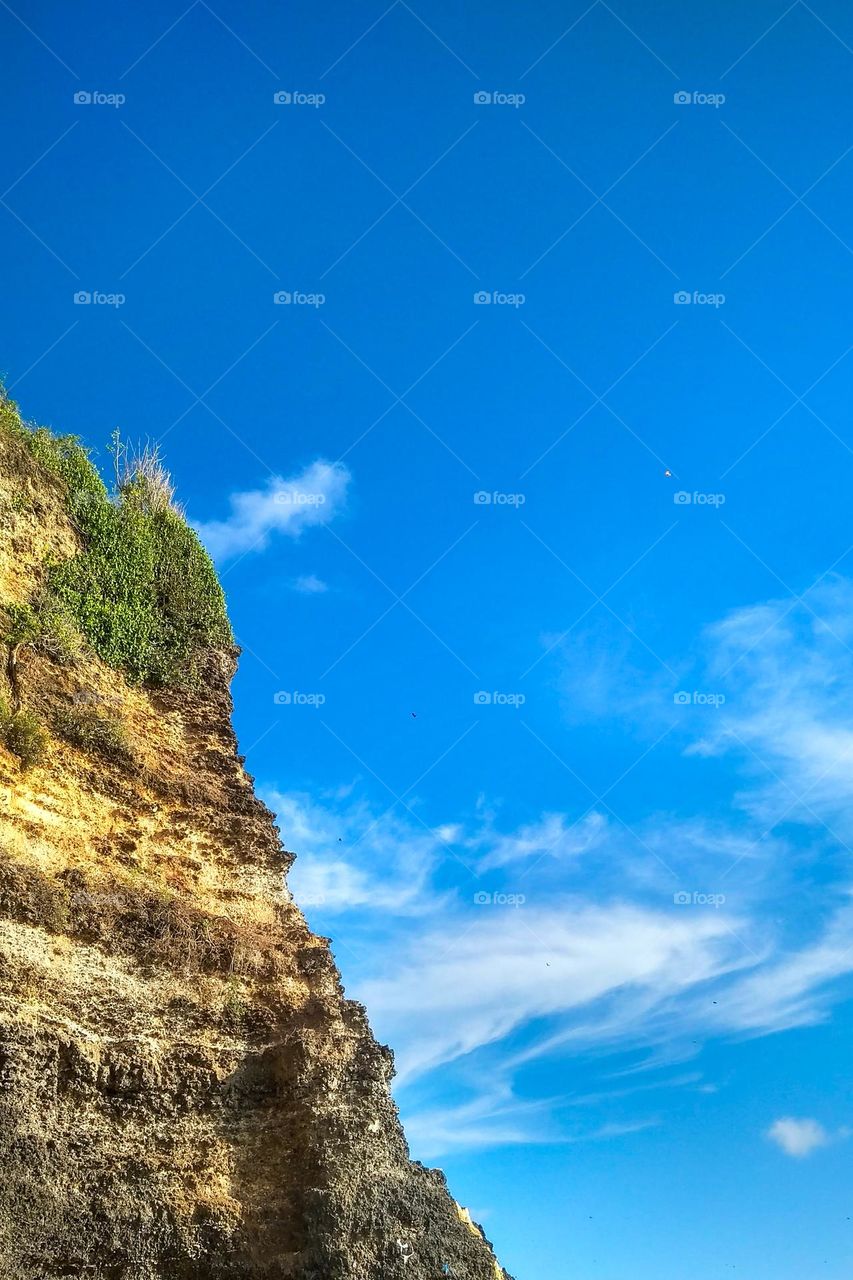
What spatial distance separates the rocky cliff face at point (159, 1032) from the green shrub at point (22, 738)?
0.29 ft

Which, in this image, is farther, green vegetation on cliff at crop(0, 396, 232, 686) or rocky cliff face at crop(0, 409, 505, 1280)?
green vegetation on cliff at crop(0, 396, 232, 686)

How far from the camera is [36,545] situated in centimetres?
1434

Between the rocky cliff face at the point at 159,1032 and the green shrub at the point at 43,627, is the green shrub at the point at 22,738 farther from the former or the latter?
the green shrub at the point at 43,627

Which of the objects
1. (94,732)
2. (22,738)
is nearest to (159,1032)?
(22,738)

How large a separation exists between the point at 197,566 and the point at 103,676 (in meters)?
3.08

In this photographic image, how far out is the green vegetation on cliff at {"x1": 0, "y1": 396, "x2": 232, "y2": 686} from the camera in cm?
1442

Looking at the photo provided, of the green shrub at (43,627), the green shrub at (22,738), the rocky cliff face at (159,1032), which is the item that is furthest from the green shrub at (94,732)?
the green shrub at (43,627)

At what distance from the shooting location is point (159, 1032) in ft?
37.3

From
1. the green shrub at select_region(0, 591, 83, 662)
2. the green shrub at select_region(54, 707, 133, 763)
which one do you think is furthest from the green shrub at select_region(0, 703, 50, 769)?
the green shrub at select_region(0, 591, 83, 662)

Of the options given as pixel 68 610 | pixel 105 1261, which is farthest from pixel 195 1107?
pixel 68 610

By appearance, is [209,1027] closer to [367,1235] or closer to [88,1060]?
[88,1060]

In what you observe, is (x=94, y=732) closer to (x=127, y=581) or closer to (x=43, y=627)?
(x=43, y=627)

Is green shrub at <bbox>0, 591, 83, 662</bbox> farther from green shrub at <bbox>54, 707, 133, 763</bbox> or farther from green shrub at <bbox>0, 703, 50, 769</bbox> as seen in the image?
green shrub at <bbox>0, 703, 50, 769</bbox>

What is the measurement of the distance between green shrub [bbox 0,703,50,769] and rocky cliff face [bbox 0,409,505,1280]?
90mm
